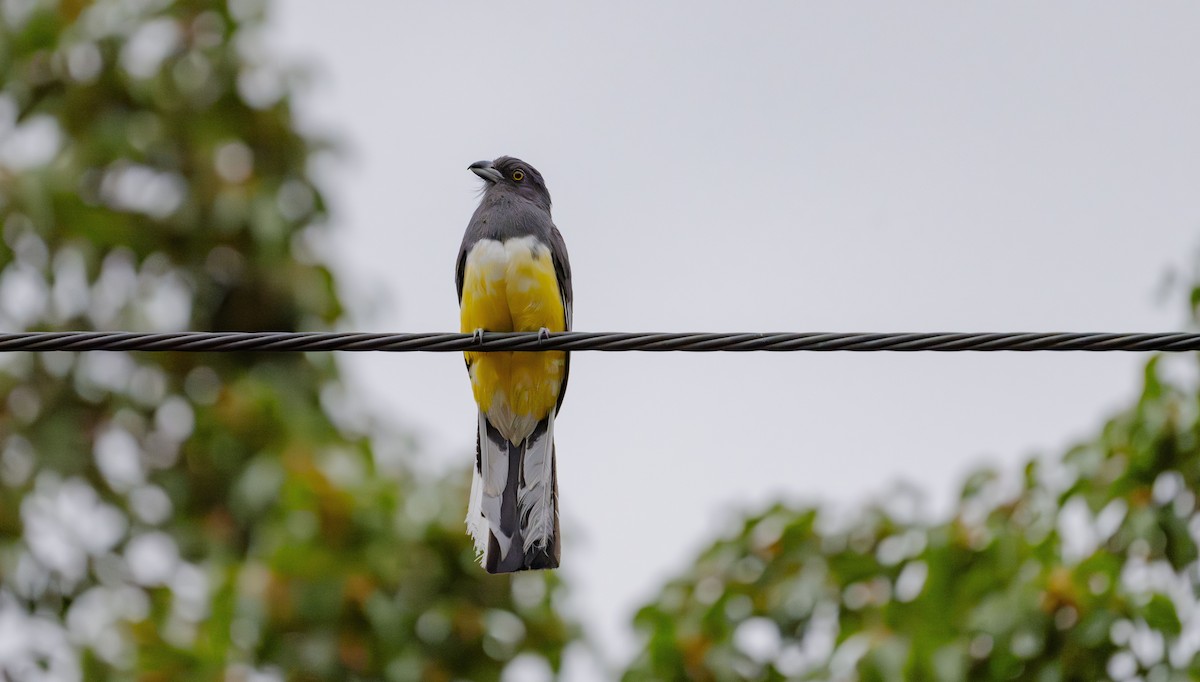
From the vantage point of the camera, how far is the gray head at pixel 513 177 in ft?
20.4

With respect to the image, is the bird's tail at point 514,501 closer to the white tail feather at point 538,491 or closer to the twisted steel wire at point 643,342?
the white tail feather at point 538,491

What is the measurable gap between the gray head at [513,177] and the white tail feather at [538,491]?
1.17m

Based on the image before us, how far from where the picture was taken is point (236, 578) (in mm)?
6520

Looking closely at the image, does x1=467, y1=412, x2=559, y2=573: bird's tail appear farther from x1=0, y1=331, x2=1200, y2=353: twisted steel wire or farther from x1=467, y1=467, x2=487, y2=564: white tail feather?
x1=0, y1=331, x2=1200, y2=353: twisted steel wire

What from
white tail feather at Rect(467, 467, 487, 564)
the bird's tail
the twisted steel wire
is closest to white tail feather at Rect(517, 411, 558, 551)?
the bird's tail

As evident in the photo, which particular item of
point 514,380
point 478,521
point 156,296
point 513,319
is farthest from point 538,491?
point 156,296

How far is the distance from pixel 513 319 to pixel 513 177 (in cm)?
102

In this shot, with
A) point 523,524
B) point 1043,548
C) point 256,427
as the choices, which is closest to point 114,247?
point 256,427

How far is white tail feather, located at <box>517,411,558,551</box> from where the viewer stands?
5.15 metres

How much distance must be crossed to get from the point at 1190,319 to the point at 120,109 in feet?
23.4

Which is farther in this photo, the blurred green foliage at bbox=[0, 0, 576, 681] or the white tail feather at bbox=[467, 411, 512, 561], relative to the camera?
the blurred green foliage at bbox=[0, 0, 576, 681]

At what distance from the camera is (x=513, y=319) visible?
549cm

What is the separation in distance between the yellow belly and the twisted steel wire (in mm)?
1404

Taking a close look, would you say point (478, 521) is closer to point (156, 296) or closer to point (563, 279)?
point (563, 279)
